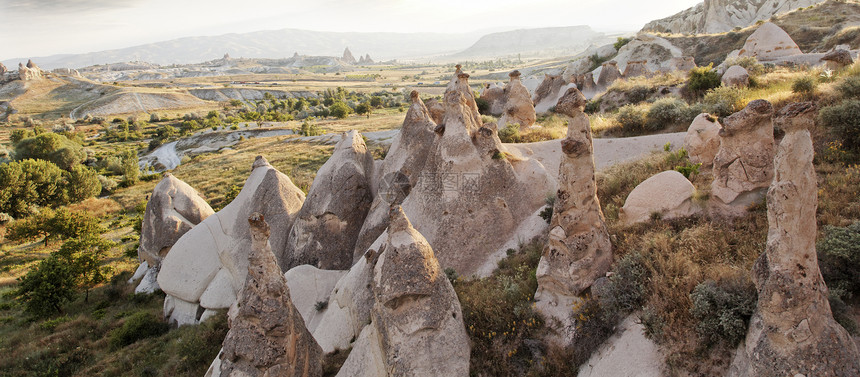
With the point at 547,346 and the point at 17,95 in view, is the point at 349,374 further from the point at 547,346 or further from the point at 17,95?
the point at 17,95

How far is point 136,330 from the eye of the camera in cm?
1395

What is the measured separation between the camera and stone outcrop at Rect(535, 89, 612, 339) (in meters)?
7.23

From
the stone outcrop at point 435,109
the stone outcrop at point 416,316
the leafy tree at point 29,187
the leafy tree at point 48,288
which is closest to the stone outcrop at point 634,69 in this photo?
the stone outcrop at point 435,109

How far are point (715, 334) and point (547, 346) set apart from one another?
8.46ft

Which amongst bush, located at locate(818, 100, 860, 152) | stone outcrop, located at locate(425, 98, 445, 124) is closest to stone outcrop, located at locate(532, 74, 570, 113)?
stone outcrop, located at locate(425, 98, 445, 124)

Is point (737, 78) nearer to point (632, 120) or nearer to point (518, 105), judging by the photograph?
point (632, 120)

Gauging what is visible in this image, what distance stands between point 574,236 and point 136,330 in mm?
14706

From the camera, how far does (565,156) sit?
7344 mm

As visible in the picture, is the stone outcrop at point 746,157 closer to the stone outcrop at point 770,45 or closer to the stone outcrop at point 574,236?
the stone outcrop at point 574,236

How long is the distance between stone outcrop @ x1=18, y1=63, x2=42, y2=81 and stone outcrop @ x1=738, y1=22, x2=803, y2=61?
502ft

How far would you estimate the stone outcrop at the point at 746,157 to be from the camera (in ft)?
26.1

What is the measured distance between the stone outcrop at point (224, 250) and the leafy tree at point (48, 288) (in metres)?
6.68

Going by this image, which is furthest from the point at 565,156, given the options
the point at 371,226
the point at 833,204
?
the point at 371,226

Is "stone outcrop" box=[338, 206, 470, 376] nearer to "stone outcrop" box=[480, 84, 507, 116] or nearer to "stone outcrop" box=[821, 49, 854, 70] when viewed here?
"stone outcrop" box=[821, 49, 854, 70]
